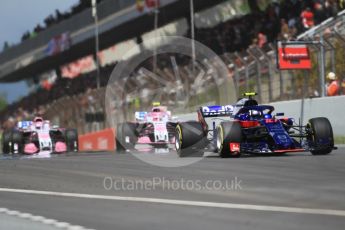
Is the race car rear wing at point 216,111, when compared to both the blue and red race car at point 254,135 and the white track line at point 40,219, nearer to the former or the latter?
the blue and red race car at point 254,135

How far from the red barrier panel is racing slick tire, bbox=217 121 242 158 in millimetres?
14271

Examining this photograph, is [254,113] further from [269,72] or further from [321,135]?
[269,72]

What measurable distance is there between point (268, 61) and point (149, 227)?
593 inches

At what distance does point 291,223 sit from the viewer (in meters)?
5.32

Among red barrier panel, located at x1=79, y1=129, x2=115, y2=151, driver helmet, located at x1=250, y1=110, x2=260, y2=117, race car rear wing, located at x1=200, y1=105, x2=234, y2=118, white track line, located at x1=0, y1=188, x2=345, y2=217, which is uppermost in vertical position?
race car rear wing, located at x1=200, y1=105, x2=234, y2=118

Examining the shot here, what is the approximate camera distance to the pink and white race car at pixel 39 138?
21.4 meters

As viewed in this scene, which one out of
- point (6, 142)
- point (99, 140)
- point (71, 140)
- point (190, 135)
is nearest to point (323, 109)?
point (190, 135)

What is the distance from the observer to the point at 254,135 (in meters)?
12.2

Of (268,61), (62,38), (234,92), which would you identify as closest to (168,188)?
(268,61)

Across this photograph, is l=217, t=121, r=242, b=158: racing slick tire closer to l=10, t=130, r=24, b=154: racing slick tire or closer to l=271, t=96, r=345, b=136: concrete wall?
l=271, t=96, r=345, b=136: concrete wall

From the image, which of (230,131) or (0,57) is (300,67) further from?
(0,57)

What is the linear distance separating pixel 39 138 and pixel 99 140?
22.4ft

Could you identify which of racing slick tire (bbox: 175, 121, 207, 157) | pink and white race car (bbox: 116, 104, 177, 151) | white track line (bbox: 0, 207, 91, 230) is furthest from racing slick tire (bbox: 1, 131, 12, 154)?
white track line (bbox: 0, 207, 91, 230)

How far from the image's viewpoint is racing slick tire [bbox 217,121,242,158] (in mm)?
11789
